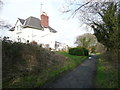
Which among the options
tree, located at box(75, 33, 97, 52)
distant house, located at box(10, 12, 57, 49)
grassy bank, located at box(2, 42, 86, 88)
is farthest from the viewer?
tree, located at box(75, 33, 97, 52)

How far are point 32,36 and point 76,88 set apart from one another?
86.0 feet

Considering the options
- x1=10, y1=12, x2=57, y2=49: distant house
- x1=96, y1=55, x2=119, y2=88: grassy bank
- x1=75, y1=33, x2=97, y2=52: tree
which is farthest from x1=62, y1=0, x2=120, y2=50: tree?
x1=75, y1=33, x2=97, y2=52: tree

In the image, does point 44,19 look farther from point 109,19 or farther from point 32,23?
point 109,19

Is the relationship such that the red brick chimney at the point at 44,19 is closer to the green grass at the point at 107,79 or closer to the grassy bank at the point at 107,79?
the grassy bank at the point at 107,79

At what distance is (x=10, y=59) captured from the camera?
739 centimetres

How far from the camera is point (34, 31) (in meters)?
31.3

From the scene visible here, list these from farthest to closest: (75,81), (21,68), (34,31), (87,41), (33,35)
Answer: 1. (87,41)
2. (34,31)
3. (33,35)
4. (21,68)
5. (75,81)

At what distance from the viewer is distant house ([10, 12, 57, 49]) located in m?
30.2

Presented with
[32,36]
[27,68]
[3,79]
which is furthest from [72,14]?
[32,36]

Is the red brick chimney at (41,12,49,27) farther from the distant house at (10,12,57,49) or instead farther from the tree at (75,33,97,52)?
the tree at (75,33,97,52)

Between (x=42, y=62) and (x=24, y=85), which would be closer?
(x=24, y=85)

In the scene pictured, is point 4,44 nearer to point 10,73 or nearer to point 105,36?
point 10,73

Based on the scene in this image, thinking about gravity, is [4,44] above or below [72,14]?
below

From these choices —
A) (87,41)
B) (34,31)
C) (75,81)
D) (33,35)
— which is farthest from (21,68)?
(87,41)
